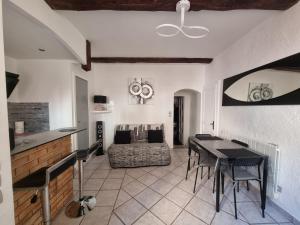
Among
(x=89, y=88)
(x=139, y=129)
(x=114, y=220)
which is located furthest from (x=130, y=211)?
(x=89, y=88)

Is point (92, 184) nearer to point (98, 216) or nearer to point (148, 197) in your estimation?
point (98, 216)

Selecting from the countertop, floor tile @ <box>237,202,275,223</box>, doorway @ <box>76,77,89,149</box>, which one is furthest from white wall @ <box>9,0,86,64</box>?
floor tile @ <box>237,202,275,223</box>

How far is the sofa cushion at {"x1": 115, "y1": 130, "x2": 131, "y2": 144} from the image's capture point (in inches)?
157

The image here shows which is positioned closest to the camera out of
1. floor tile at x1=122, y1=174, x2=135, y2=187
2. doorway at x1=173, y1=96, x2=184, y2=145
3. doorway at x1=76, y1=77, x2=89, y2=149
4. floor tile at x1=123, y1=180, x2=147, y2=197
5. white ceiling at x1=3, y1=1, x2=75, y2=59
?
white ceiling at x1=3, y1=1, x2=75, y2=59

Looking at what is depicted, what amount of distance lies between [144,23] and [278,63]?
1891 mm

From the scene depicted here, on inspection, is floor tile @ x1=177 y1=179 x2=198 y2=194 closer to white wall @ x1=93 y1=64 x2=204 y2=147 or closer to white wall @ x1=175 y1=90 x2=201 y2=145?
white wall @ x1=93 y1=64 x2=204 y2=147

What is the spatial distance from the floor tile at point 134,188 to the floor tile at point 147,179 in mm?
95

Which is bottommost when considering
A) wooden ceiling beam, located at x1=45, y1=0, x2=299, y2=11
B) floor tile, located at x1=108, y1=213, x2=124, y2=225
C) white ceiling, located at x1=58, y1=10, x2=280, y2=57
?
floor tile, located at x1=108, y1=213, x2=124, y2=225

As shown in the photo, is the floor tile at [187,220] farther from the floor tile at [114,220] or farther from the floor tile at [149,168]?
the floor tile at [149,168]

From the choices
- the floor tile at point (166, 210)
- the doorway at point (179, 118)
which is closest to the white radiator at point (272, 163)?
the floor tile at point (166, 210)

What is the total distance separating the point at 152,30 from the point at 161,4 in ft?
2.67

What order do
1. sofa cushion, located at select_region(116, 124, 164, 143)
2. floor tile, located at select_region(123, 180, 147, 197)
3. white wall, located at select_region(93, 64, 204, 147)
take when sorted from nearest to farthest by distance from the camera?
floor tile, located at select_region(123, 180, 147, 197) → sofa cushion, located at select_region(116, 124, 164, 143) → white wall, located at select_region(93, 64, 204, 147)

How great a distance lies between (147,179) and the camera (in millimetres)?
2814

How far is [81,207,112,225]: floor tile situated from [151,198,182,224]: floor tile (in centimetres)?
56
